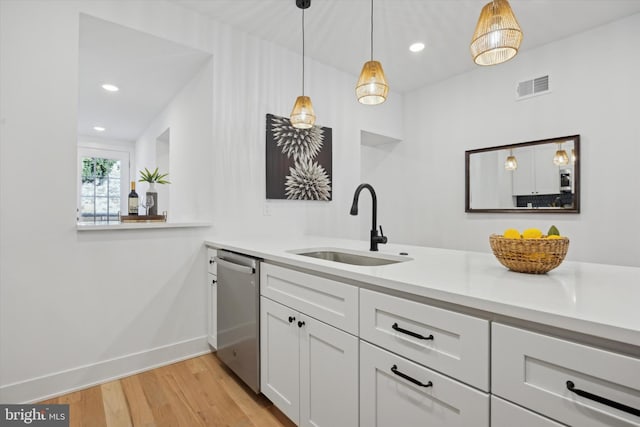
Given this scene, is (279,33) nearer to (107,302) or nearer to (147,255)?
(147,255)

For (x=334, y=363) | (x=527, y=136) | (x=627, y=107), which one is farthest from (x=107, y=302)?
(x=627, y=107)

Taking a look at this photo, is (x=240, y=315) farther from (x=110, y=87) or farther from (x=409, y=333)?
(x=110, y=87)

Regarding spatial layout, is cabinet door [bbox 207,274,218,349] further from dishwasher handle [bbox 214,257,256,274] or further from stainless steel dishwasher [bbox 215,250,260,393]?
dishwasher handle [bbox 214,257,256,274]

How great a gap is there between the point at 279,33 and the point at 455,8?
1.44 metres

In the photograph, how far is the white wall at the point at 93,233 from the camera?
1.83 metres

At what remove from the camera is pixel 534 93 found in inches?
119

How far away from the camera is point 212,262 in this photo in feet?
7.94

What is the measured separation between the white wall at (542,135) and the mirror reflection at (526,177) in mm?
73

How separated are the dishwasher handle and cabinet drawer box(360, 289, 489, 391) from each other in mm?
872

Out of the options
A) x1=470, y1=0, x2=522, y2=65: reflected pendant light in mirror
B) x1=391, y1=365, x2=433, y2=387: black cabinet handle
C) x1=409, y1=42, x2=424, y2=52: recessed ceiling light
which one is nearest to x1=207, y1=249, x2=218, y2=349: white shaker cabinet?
x1=391, y1=365, x2=433, y2=387: black cabinet handle

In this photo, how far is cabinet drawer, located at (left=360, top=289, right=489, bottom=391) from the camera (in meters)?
0.86

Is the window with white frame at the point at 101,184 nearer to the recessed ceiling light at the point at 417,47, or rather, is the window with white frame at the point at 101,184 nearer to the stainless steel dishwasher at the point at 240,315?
the stainless steel dishwasher at the point at 240,315

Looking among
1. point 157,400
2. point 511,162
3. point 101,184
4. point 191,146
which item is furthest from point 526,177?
point 101,184

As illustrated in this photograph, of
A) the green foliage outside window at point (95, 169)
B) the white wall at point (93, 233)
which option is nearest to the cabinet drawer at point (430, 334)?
the white wall at point (93, 233)
